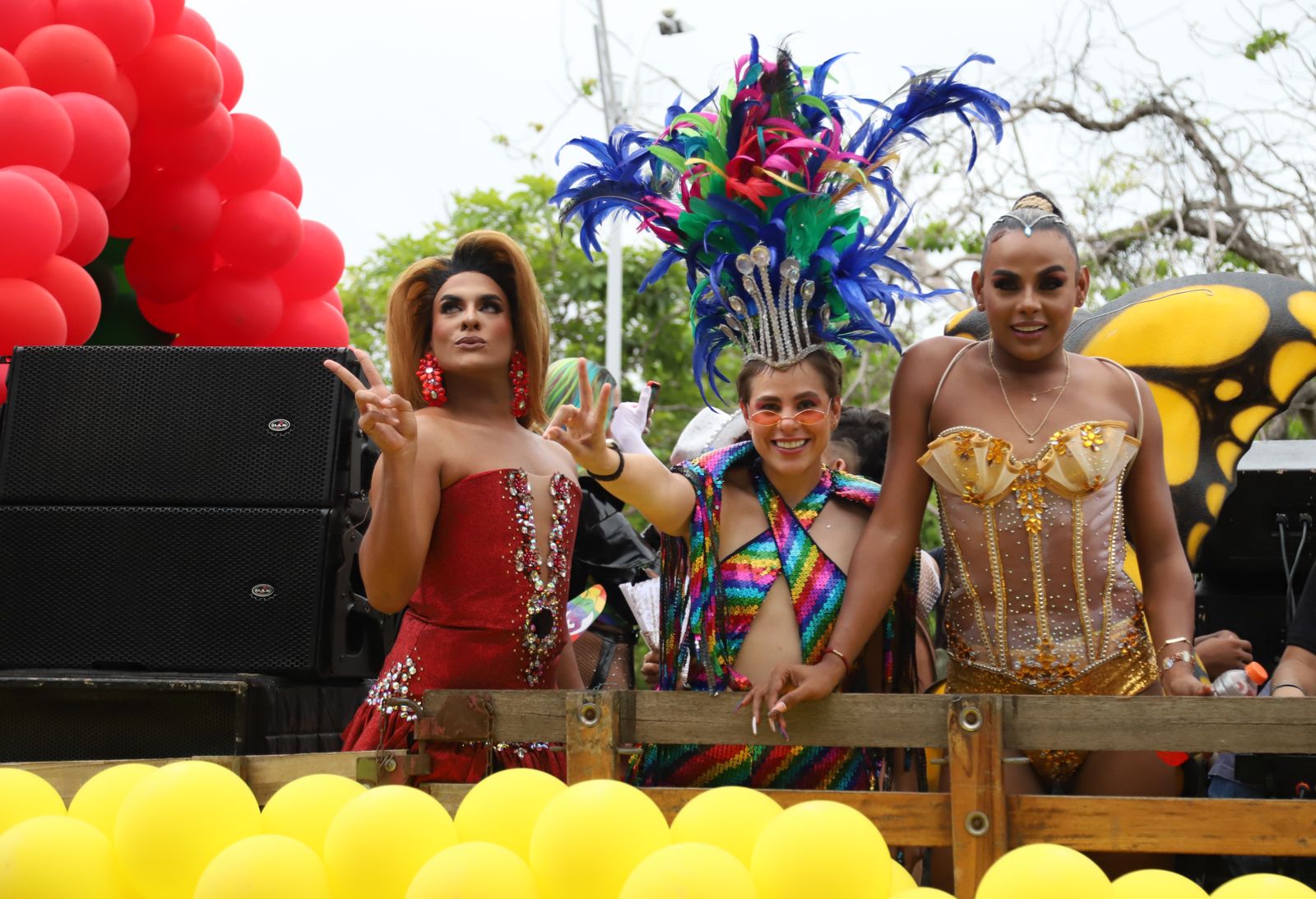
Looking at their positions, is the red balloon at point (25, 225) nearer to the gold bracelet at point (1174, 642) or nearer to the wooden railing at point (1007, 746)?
the wooden railing at point (1007, 746)

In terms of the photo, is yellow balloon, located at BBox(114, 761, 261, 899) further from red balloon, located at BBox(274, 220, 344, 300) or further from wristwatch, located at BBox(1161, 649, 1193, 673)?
red balloon, located at BBox(274, 220, 344, 300)

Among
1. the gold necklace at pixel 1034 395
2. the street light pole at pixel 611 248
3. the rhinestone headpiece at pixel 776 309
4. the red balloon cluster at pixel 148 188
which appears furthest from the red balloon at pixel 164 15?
the street light pole at pixel 611 248

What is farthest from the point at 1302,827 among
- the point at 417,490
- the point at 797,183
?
the point at 417,490

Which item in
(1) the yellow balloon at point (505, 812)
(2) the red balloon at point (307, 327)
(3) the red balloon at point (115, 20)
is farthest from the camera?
(2) the red balloon at point (307, 327)

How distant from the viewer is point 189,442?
3.27m

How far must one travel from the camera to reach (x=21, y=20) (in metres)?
4.58

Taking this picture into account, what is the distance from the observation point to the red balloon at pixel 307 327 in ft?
17.4

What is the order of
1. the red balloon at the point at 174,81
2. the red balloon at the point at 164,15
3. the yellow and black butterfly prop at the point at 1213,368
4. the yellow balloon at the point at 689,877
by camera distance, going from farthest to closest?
the red balloon at the point at 164,15 < the red balloon at the point at 174,81 < the yellow and black butterfly prop at the point at 1213,368 < the yellow balloon at the point at 689,877

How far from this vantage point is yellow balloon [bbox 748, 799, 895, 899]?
1.63 meters

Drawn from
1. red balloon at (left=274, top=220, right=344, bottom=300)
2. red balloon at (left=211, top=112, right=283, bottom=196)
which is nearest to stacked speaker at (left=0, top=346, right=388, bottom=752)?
red balloon at (left=211, top=112, right=283, bottom=196)

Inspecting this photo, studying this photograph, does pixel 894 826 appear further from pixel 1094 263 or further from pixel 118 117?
pixel 1094 263

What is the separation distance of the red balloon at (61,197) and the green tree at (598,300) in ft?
23.9

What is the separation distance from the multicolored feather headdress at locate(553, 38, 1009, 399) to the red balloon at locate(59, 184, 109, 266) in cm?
239

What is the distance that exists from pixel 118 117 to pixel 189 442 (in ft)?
5.76
